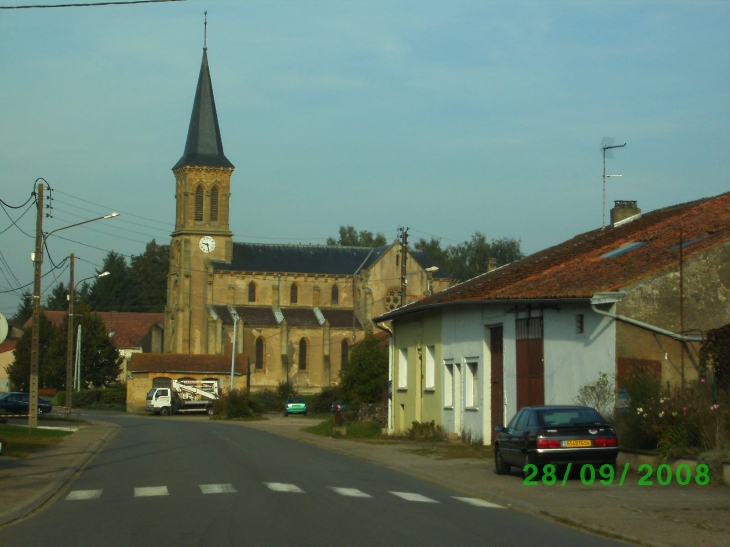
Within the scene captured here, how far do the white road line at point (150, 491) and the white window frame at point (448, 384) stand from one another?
13.8 m

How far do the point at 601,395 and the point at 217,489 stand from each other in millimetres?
8704

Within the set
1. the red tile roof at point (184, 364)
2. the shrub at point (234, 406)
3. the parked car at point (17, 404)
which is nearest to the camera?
the parked car at point (17, 404)

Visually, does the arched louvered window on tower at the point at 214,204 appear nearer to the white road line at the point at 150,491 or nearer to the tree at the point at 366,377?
the tree at the point at 366,377

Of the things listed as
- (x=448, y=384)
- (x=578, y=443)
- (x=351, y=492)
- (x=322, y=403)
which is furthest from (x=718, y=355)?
(x=322, y=403)

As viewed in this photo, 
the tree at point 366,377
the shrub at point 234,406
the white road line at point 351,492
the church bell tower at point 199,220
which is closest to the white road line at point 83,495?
the white road line at point 351,492

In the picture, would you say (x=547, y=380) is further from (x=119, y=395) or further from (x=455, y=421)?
(x=119, y=395)

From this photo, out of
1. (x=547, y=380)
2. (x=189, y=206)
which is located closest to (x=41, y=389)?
(x=189, y=206)

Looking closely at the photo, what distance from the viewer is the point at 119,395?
7288 centimetres

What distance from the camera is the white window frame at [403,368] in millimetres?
32188

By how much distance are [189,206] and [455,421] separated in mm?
59337

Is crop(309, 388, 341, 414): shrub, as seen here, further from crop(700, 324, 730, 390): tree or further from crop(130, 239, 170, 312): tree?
crop(130, 239, 170, 312): tree

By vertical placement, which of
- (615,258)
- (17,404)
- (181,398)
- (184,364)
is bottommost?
(17,404)
